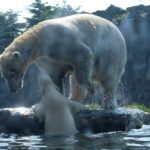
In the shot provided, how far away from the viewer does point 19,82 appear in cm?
909

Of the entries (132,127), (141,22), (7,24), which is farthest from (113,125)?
(7,24)

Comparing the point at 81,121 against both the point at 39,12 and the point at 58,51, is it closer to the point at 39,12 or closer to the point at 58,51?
the point at 58,51

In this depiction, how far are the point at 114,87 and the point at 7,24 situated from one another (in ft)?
67.6

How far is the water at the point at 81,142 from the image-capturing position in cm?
589

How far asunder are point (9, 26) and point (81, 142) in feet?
78.4

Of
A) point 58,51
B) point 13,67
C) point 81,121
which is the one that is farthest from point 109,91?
point 13,67

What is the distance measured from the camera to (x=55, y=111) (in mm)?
7719

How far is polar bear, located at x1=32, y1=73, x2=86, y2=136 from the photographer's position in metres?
7.60

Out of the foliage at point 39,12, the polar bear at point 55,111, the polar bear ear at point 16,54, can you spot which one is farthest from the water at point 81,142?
the foliage at point 39,12

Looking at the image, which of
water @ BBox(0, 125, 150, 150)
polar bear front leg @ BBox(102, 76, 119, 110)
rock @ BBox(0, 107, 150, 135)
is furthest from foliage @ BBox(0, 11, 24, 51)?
water @ BBox(0, 125, 150, 150)

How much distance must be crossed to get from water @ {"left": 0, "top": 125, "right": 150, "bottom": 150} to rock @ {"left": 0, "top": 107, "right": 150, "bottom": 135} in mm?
671

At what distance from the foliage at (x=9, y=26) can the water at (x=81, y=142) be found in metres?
22.2

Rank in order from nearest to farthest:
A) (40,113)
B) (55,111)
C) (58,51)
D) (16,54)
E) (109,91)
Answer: (55,111) < (40,113) < (16,54) < (58,51) < (109,91)

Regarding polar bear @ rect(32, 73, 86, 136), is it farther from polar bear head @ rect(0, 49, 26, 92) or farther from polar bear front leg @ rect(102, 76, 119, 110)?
polar bear front leg @ rect(102, 76, 119, 110)
